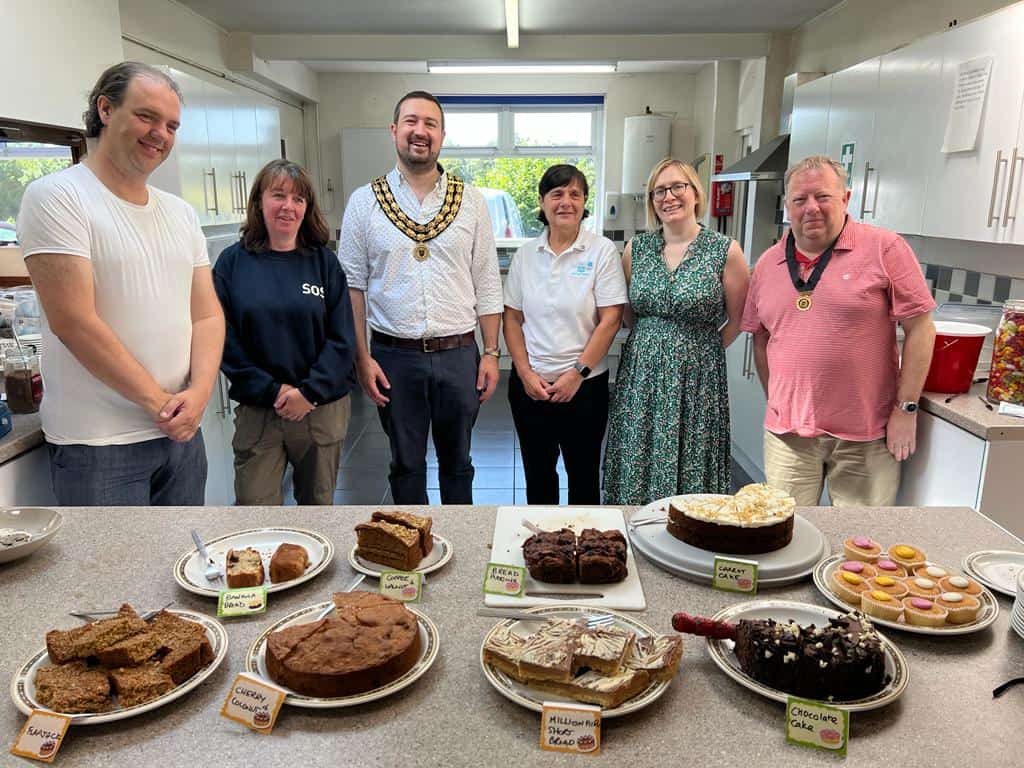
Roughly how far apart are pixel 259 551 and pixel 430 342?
124 centimetres

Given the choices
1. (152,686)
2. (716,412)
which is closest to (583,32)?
(716,412)

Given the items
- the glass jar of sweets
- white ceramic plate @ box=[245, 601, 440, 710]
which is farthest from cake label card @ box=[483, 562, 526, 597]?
the glass jar of sweets

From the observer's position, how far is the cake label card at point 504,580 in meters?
1.19

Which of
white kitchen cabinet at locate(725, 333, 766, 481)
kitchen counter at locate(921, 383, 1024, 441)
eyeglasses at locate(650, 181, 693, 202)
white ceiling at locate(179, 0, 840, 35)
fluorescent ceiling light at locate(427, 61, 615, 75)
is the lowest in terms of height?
white kitchen cabinet at locate(725, 333, 766, 481)

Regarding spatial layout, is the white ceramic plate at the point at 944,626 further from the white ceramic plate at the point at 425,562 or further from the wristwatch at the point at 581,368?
the wristwatch at the point at 581,368

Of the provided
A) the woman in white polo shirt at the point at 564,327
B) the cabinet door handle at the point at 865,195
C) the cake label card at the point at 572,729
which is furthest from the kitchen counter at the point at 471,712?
the cabinet door handle at the point at 865,195

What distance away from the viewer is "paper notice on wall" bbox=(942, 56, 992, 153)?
2281 millimetres

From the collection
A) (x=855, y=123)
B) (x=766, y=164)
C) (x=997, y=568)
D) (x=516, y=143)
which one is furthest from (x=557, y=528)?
(x=516, y=143)

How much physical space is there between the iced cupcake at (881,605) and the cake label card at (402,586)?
68cm

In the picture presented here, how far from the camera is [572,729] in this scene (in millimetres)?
879

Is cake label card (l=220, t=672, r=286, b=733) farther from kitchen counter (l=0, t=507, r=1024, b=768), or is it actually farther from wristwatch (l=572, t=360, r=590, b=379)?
wristwatch (l=572, t=360, r=590, b=379)

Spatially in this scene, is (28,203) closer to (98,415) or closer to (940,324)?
(98,415)

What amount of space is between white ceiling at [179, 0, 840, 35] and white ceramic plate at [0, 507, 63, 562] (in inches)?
145

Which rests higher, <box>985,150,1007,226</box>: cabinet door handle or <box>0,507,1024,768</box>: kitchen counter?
<box>985,150,1007,226</box>: cabinet door handle
